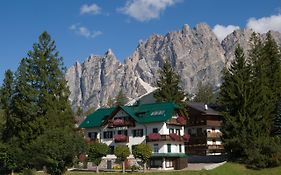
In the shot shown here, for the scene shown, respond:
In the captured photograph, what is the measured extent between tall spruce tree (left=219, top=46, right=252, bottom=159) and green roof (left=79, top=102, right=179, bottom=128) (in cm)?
821

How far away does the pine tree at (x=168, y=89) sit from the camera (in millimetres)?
80125

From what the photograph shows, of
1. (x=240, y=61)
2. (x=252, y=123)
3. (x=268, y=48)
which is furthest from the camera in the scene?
(x=268, y=48)

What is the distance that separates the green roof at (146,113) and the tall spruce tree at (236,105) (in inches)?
323

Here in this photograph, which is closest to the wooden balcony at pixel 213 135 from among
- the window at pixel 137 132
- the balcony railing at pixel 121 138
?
the window at pixel 137 132

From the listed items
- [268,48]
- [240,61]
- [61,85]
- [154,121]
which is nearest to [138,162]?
[154,121]

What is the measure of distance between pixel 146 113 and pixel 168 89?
1298cm

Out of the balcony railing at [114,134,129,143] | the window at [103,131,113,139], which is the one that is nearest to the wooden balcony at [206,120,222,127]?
the balcony railing at [114,134,129,143]

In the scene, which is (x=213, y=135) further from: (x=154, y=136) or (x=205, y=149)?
(x=154, y=136)

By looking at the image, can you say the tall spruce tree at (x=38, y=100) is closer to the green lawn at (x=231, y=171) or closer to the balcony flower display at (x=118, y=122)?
the balcony flower display at (x=118, y=122)

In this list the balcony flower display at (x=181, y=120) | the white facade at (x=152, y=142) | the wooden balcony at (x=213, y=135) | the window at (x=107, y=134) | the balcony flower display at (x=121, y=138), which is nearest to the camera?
the white facade at (x=152, y=142)

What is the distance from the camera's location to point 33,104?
61.2 metres

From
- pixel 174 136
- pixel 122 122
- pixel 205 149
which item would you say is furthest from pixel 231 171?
pixel 122 122

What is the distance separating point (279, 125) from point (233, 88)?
9.44 metres

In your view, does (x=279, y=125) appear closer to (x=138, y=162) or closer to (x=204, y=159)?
(x=204, y=159)
